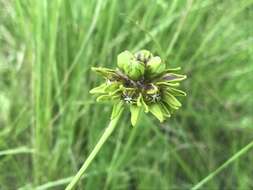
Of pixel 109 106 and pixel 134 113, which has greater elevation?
pixel 109 106

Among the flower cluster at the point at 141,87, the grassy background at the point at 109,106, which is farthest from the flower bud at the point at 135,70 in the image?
the grassy background at the point at 109,106

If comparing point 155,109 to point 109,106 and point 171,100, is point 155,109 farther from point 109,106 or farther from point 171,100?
point 109,106

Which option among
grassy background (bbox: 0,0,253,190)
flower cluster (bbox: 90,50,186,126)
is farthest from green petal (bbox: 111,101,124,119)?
grassy background (bbox: 0,0,253,190)

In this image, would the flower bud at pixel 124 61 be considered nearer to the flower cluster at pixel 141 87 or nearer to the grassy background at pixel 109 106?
the flower cluster at pixel 141 87

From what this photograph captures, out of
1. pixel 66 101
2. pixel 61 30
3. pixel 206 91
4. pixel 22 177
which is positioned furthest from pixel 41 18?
pixel 206 91

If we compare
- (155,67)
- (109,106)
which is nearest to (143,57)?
(155,67)
